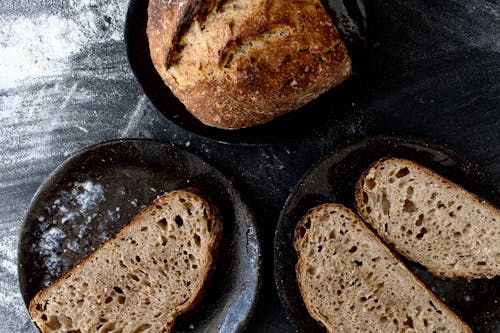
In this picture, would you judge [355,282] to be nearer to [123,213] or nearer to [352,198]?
[352,198]

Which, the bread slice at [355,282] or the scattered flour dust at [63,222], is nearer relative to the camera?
the bread slice at [355,282]

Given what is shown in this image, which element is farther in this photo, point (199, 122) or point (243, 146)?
point (243, 146)

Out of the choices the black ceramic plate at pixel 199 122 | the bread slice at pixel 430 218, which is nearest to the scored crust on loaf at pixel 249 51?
the black ceramic plate at pixel 199 122

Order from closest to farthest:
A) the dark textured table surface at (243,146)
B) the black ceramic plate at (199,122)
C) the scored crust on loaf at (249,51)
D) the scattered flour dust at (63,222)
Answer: the scored crust on loaf at (249,51)
the black ceramic plate at (199,122)
the dark textured table surface at (243,146)
the scattered flour dust at (63,222)

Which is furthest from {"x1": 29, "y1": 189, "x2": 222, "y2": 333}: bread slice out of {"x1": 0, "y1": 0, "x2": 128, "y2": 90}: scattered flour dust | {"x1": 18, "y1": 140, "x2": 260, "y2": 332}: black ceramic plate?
{"x1": 0, "y1": 0, "x2": 128, "y2": 90}: scattered flour dust

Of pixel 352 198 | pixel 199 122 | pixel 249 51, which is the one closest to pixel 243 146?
pixel 199 122

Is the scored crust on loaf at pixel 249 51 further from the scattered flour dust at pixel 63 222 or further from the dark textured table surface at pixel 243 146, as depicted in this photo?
the scattered flour dust at pixel 63 222
